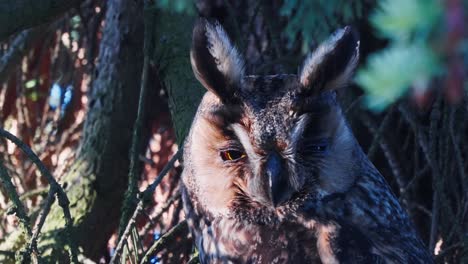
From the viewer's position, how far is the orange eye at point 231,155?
1.71 metres

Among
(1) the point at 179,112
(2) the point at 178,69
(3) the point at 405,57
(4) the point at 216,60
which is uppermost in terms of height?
(2) the point at 178,69

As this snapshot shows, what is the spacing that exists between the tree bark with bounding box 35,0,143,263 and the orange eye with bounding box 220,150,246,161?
0.95 m

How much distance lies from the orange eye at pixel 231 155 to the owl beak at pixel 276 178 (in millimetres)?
89

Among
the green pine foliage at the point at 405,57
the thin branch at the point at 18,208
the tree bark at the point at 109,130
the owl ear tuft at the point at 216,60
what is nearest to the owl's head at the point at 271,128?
the owl ear tuft at the point at 216,60

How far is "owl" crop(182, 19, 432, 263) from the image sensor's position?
5.41 feet

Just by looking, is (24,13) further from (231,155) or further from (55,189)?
(231,155)

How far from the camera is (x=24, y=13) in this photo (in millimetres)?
2000

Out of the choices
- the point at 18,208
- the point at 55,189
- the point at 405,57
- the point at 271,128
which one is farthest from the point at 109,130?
the point at 405,57

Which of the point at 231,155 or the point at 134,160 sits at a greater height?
the point at 134,160

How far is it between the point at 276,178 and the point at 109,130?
112cm

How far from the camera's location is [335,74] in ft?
5.65

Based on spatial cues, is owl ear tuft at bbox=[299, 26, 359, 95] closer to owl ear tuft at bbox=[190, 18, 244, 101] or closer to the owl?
the owl

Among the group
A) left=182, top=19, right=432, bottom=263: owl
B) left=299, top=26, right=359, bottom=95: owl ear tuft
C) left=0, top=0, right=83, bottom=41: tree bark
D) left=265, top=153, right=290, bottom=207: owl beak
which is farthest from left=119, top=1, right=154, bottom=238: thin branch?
left=299, top=26, right=359, bottom=95: owl ear tuft

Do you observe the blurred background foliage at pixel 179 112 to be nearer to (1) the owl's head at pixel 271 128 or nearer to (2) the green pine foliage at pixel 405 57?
(1) the owl's head at pixel 271 128
